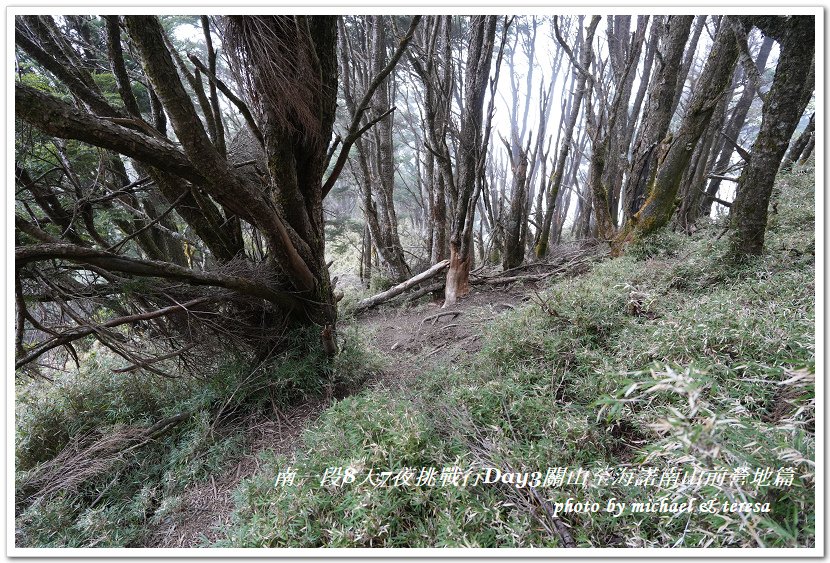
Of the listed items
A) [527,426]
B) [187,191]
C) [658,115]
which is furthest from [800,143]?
[187,191]

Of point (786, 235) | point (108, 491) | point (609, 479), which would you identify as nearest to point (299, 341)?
point (108, 491)

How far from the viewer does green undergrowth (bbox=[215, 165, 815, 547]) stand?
1190 mm

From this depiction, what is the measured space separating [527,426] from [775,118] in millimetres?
2538

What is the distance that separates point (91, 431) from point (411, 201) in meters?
15.3

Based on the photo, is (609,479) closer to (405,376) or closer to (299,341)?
(405,376)

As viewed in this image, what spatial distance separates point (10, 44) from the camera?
1.74 m

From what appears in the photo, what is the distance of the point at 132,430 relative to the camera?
2.72 meters

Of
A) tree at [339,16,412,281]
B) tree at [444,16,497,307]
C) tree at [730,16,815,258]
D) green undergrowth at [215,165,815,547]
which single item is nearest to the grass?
green undergrowth at [215,165,815,547]

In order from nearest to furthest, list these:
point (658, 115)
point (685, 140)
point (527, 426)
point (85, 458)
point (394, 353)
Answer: point (527, 426)
point (85, 458)
point (685, 140)
point (394, 353)
point (658, 115)

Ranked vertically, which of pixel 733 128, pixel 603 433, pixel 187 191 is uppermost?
pixel 733 128

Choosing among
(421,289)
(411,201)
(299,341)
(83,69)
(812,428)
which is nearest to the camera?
(812,428)

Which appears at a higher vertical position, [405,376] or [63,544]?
[405,376]

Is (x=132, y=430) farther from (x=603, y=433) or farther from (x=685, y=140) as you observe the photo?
(x=685, y=140)

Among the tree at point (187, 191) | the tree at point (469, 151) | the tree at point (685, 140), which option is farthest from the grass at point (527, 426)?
the tree at point (469, 151)
